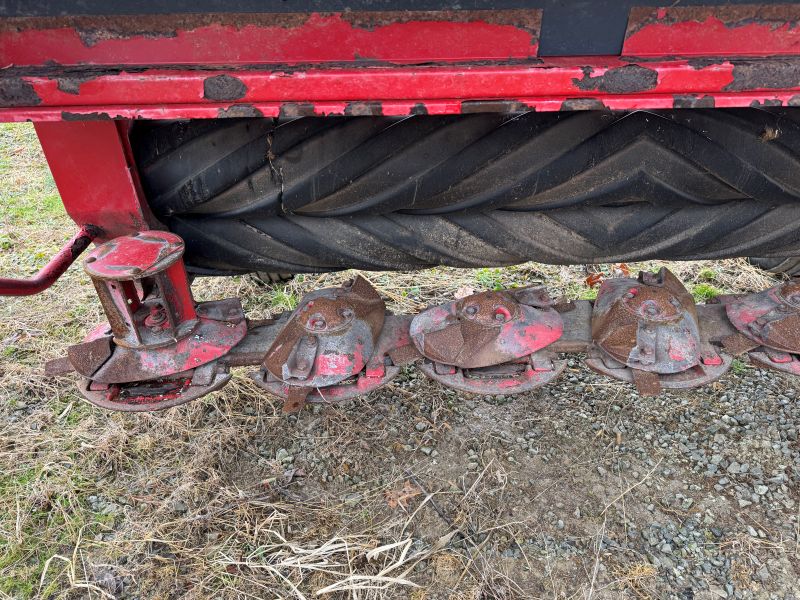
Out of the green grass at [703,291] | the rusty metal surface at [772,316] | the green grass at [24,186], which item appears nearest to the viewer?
the rusty metal surface at [772,316]

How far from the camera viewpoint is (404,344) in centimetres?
169

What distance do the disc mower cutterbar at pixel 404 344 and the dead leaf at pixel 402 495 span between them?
46cm

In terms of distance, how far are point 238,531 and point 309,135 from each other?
1.15m

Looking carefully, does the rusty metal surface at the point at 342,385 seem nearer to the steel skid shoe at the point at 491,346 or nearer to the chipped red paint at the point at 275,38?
the steel skid shoe at the point at 491,346

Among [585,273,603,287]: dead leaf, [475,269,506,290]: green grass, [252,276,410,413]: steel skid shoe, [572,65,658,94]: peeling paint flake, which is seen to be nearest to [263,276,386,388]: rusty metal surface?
[252,276,410,413]: steel skid shoe

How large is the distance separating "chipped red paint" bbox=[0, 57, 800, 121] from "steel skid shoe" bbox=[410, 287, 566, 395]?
70cm

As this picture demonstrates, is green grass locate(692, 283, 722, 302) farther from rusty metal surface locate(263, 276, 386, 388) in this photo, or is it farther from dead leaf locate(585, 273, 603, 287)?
rusty metal surface locate(263, 276, 386, 388)

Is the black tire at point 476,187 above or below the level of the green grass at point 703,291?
above

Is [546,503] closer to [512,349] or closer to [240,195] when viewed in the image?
[512,349]

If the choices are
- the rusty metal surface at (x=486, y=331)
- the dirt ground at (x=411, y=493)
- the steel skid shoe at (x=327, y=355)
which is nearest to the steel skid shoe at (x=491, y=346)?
the rusty metal surface at (x=486, y=331)

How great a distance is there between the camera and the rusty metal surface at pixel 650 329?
160 centimetres

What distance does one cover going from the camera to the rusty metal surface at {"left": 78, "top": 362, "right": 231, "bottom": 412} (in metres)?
1.57

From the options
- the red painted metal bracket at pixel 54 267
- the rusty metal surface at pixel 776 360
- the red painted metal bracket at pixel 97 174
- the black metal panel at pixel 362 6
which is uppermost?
the black metal panel at pixel 362 6

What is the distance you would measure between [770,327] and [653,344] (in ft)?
1.07
